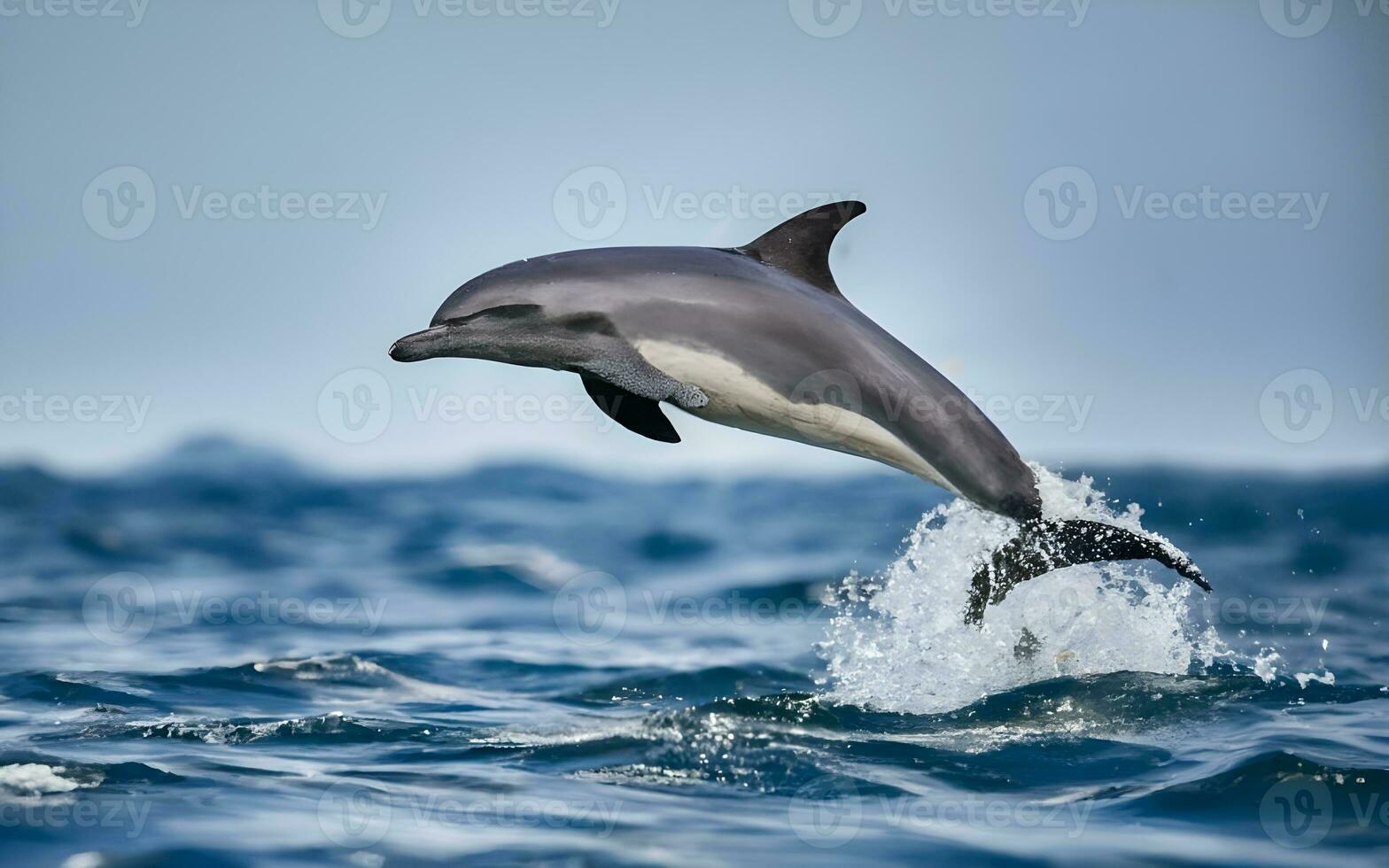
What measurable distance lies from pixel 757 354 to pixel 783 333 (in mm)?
179

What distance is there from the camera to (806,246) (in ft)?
22.4

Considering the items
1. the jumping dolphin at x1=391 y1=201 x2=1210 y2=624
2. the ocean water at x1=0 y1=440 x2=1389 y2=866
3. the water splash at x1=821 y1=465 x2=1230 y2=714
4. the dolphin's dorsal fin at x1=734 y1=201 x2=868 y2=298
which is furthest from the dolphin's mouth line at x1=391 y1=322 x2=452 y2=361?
the water splash at x1=821 y1=465 x2=1230 y2=714

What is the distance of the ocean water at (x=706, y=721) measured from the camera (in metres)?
5.45

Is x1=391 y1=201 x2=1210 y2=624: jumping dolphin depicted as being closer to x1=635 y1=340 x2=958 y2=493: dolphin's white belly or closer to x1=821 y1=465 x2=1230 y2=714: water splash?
x1=635 y1=340 x2=958 y2=493: dolphin's white belly

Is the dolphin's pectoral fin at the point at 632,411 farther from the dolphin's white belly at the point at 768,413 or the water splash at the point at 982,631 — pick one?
the water splash at the point at 982,631

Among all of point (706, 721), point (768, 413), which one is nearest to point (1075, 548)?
point (768, 413)

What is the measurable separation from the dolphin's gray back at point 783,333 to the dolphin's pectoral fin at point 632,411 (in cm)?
47

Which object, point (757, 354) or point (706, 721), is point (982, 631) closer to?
point (706, 721)

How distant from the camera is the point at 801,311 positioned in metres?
6.42

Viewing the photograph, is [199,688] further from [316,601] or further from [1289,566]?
[1289,566]

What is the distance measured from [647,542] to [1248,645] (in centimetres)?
1487

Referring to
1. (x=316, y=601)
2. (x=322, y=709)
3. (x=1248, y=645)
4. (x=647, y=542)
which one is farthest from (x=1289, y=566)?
(x=322, y=709)

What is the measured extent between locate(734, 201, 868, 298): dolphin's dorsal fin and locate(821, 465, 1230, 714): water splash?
196cm

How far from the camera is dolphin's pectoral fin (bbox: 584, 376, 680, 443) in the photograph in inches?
258
